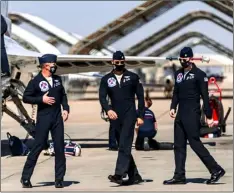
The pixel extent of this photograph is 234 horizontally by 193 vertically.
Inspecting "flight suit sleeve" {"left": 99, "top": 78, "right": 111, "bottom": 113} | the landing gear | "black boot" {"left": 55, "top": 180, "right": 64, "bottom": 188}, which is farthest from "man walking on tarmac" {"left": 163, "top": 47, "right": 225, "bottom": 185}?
the landing gear

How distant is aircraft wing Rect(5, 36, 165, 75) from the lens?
16.4 metres

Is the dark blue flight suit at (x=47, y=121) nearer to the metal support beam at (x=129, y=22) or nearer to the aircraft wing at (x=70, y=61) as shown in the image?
the aircraft wing at (x=70, y=61)

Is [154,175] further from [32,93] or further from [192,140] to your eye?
[32,93]

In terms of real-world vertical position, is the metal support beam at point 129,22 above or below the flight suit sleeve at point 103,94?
above

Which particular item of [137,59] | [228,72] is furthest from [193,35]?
[137,59]

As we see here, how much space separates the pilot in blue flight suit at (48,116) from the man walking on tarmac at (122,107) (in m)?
0.70

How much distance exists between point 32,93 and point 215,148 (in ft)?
23.3

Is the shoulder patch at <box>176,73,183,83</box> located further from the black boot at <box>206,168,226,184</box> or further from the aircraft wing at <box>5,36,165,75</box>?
the aircraft wing at <box>5,36,165,75</box>

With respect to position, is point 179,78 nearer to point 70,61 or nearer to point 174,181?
point 174,181

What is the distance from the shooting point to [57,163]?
11141 millimetres

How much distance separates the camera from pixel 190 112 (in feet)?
36.6

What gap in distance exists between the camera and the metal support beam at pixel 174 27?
296 ft

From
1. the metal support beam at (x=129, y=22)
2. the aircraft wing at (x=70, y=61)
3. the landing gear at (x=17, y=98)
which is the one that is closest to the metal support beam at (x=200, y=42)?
the metal support beam at (x=129, y=22)

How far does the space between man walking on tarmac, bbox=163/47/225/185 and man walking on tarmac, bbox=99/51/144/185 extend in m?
0.60
